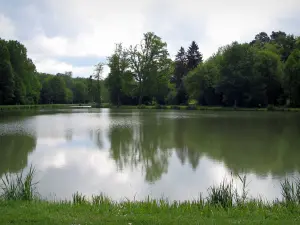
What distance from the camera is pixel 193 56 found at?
Answer: 71.2 metres

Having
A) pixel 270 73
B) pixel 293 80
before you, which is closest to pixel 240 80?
pixel 270 73

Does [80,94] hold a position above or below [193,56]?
below

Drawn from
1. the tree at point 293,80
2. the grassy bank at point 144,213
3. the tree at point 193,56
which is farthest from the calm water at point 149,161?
the tree at point 193,56

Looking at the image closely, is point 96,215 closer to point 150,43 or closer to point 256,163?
point 256,163

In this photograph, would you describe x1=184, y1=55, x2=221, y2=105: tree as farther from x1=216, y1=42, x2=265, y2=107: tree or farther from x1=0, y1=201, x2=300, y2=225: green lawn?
x1=0, y1=201, x2=300, y2=225: green lawn

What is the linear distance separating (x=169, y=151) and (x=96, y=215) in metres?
8.21

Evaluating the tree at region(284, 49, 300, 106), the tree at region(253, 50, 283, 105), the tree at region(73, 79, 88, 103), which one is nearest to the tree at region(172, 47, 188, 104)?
the tree at region(253, 50, 283, 105)

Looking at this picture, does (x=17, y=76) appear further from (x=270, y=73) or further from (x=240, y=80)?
(x=270, y=73)

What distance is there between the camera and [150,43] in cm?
5728

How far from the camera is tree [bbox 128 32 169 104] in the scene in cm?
5688

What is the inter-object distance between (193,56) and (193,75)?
19.6 m

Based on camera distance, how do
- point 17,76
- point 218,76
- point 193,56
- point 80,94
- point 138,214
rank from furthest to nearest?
point 80,94, point 193,56, point 17,76, point 218,76, point 138,214

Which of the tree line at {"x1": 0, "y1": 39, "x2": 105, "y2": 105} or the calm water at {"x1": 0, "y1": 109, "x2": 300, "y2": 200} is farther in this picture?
the tree line at {"x1": 0, "y1": 39, "x2": 105, "y2": 105}

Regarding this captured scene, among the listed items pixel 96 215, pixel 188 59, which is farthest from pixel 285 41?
pixel 96 215
